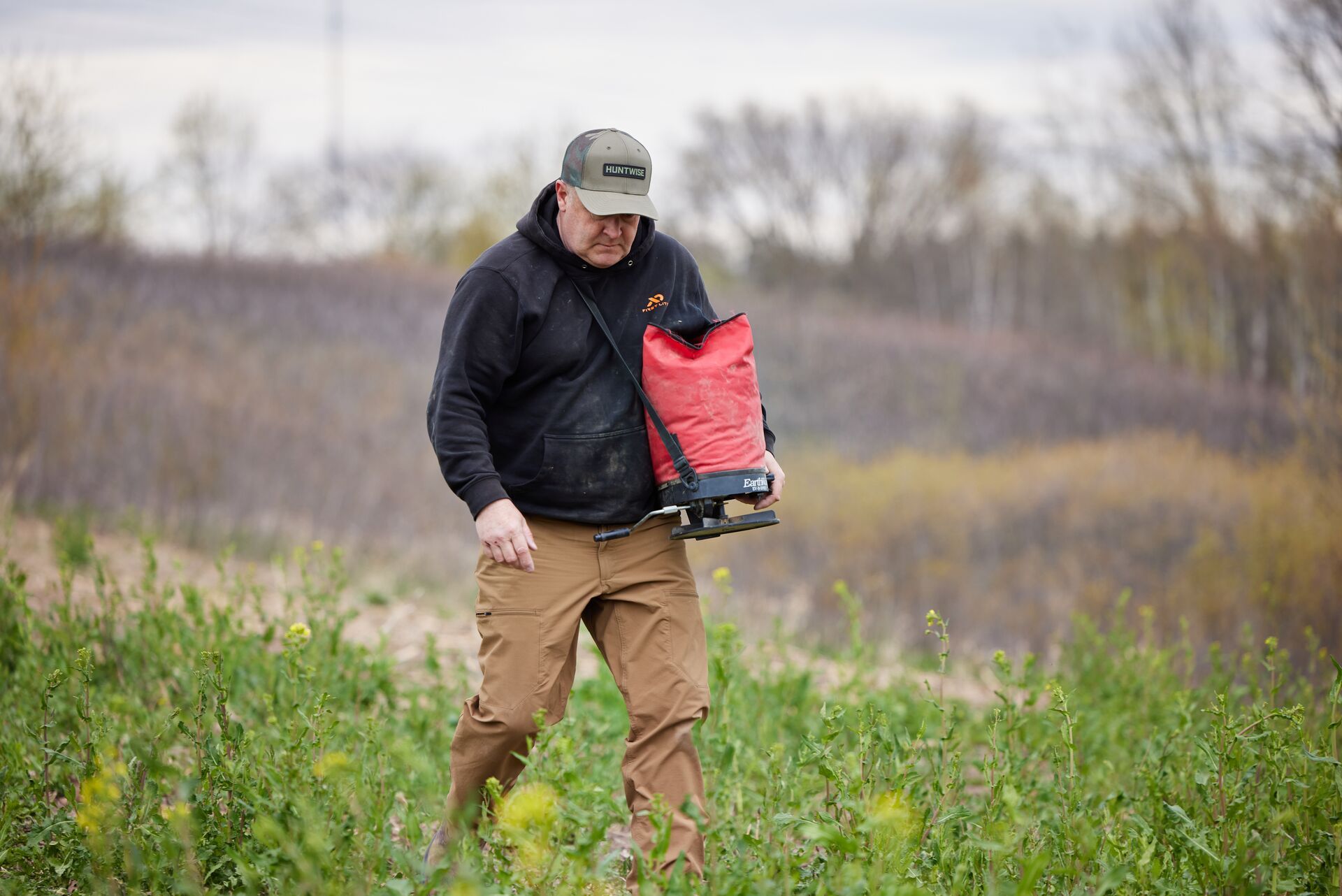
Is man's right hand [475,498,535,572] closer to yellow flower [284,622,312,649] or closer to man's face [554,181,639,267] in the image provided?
yellow flower [284,622,312,649]

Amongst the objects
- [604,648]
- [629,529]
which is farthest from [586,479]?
[604,648]

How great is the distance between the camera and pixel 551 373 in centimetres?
316

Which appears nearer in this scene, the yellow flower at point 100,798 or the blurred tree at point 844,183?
the yellow flower at point 100,798

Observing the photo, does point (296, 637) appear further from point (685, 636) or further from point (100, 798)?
point (685, 636)

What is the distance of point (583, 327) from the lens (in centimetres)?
319

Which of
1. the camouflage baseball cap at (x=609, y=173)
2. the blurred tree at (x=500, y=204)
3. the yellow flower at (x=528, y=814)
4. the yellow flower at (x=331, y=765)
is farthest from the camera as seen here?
the blurred tree at (x=500, y=204)

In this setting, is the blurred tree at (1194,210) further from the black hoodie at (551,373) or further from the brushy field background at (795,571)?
the black hoodie at (551,373)

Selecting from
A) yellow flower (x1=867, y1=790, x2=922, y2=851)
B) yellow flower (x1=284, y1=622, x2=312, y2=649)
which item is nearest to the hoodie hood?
yellow flower (x1=284, y1=622, x2=312, y2=649)

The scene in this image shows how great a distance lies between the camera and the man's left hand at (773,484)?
10.4ft

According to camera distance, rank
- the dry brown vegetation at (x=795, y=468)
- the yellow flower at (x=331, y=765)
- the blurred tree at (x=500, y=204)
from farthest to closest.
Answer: the blurred tree at (x=500, y=204) < the dry brown vegetation at (x=795, y=468) < the yellow flower at (x=331, y=765)

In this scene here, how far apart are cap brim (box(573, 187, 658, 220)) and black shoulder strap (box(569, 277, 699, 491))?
28 centimetres

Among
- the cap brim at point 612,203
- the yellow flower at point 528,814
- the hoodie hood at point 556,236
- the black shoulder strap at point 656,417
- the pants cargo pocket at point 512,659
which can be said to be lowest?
the pants cargo pocket at point 512,659

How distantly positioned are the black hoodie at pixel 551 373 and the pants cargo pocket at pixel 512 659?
1.02 ft

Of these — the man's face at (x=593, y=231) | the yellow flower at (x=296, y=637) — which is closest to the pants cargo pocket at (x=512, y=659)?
the yellow flower at (x=296, y=637)
